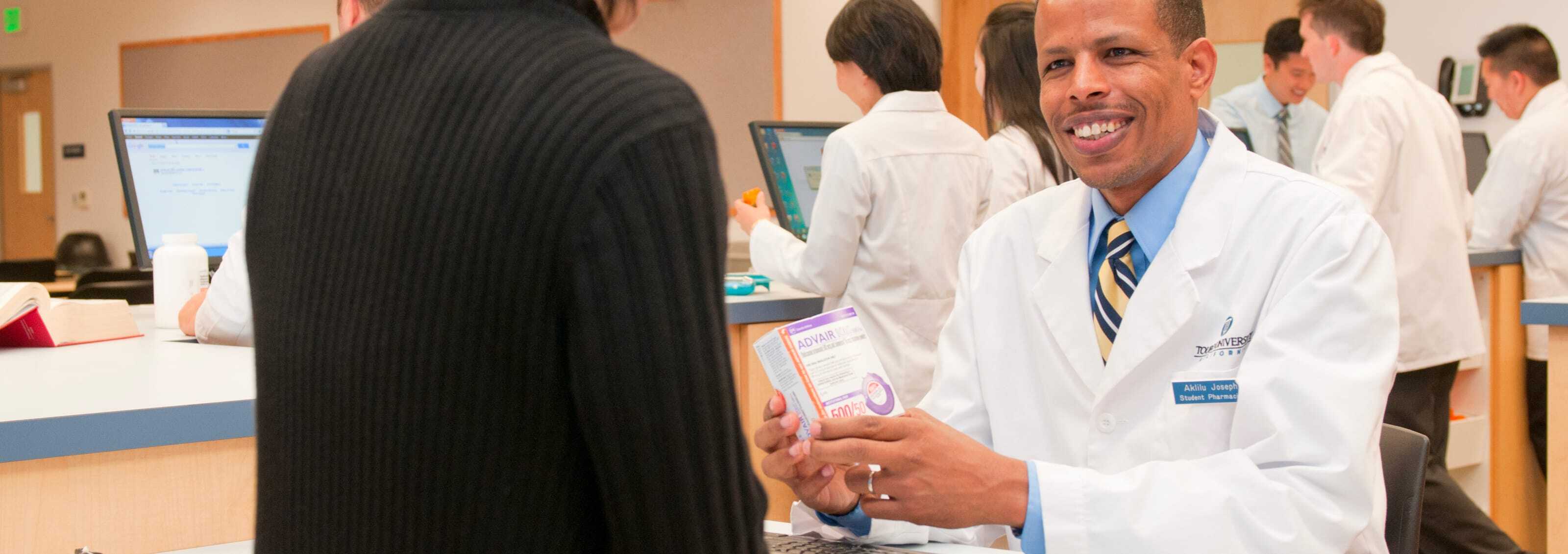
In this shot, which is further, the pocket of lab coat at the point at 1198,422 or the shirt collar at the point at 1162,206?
the shirt collar at the point at 1162,206

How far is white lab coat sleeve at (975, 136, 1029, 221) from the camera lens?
283 centimetres

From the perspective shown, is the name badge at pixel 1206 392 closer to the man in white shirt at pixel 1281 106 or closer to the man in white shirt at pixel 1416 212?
the man in white shirt at pixel 1416 212

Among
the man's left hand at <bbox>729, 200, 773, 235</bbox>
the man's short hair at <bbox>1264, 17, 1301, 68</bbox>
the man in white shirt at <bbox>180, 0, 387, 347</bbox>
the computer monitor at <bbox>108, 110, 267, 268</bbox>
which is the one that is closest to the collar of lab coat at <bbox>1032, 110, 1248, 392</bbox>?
the man in white shirt at <bbox>180, 0, 387, 347</bbox>

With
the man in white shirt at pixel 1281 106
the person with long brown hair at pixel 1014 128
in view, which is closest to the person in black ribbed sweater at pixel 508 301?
the person with long brown hair at pixel 1014 128

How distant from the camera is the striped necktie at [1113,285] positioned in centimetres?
139

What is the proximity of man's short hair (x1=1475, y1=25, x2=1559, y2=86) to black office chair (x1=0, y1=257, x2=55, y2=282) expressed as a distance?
5.92m

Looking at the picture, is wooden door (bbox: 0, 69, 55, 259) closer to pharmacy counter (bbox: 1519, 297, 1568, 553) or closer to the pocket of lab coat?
pharmacy counter (bbox: 1519, 297, 1568, 553)

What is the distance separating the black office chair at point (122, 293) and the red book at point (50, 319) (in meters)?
1.38

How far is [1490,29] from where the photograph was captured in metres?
5.76

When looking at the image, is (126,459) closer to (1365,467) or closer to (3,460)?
(3,460)

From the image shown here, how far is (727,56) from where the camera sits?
5652mm

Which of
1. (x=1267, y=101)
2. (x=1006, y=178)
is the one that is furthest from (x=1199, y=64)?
(x=1267, y=101)

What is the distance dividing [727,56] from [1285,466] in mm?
4676

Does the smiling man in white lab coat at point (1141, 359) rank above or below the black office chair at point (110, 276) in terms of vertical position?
above
